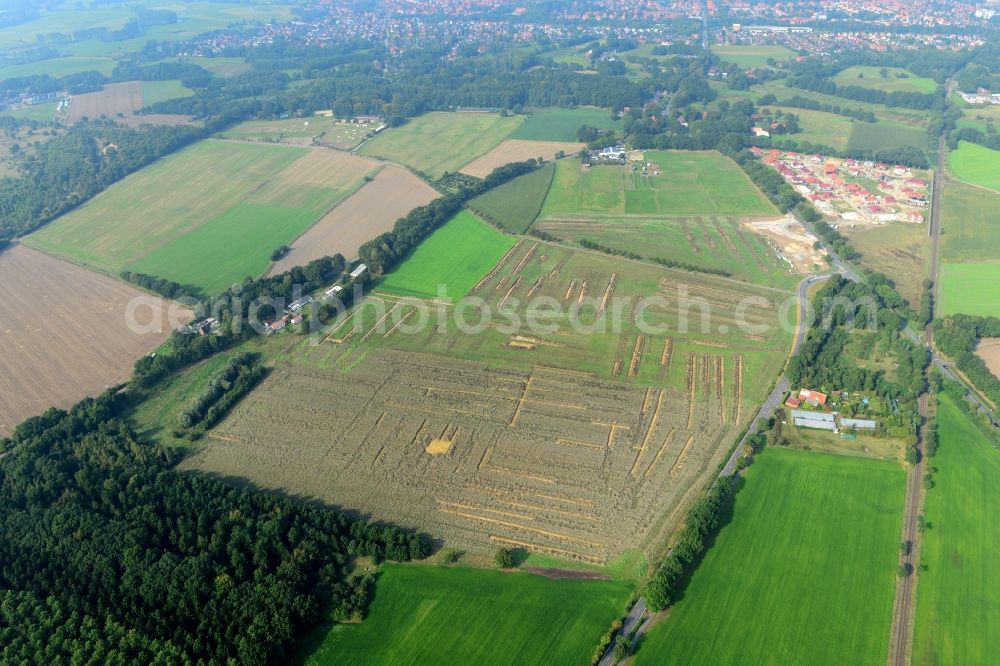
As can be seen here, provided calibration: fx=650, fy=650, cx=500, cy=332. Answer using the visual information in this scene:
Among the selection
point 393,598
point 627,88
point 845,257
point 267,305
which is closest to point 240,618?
point 393,598

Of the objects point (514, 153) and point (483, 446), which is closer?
point (483, 446)

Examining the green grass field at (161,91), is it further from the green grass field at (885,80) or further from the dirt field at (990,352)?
the dirt field at (990,352)

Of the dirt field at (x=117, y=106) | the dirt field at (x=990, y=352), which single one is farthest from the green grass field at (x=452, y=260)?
the dirt field at (x=117, y=106)

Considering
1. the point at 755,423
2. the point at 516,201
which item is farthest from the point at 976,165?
the point at 755,423

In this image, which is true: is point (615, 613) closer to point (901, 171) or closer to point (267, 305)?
point (267, 305)

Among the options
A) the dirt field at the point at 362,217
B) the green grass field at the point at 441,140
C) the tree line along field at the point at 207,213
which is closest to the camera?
the tree line along field at the point at 207,213

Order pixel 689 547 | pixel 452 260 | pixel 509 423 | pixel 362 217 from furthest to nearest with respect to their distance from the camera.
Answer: pixel 362 217, pixel 452 260, pixel 509 423, pixel 689 547

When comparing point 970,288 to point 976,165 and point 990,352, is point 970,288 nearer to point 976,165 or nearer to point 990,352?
point 990,352
